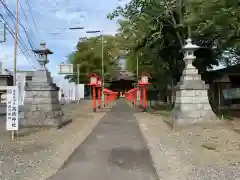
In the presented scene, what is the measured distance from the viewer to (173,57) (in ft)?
77.2

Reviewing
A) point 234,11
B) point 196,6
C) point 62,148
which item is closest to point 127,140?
point 62,148

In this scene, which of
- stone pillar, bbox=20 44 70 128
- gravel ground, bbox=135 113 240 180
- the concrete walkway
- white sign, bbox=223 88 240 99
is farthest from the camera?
white sign, bbox=223 88 240 99

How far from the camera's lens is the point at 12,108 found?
10.2 metres

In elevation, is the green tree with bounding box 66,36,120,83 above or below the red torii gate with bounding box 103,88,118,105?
above

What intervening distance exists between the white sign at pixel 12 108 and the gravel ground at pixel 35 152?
446 mm

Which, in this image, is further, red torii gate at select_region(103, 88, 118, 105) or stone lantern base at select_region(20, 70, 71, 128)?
red torii gate at select_region(103, 88, 118, 105)

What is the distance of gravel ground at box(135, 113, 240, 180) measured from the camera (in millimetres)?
6122

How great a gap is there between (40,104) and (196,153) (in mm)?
7137

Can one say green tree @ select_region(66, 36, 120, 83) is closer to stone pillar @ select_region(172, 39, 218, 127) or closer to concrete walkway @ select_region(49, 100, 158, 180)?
stone pillar @ select_region(172, 39, 218, 127)

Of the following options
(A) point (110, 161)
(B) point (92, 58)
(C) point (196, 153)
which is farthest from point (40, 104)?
(B) point (92, 58)

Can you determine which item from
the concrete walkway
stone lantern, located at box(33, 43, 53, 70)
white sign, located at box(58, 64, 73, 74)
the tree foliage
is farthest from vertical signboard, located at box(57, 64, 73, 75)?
the concrete walkway

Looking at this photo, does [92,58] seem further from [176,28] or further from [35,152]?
[35,152]

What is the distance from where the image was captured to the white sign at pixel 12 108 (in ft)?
33.3

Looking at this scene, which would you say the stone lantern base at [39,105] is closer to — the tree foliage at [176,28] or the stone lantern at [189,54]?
the stone lantern at [189,54]
